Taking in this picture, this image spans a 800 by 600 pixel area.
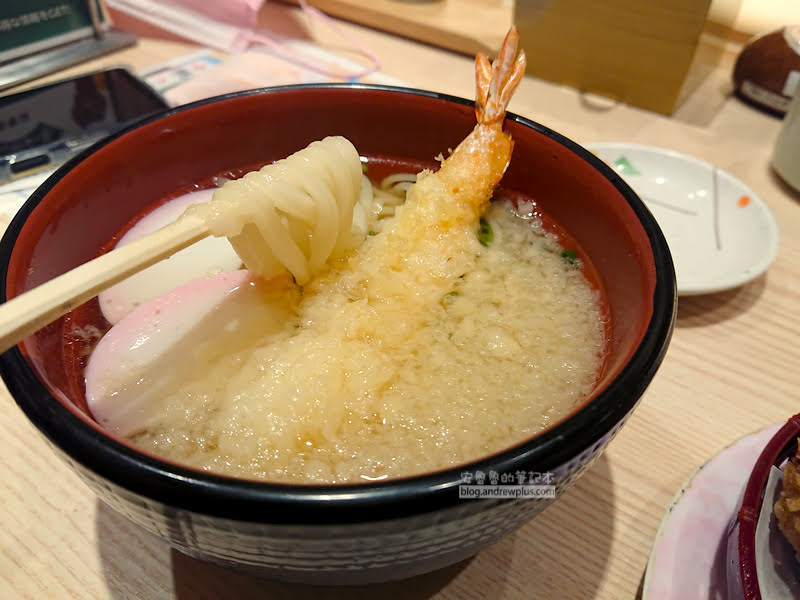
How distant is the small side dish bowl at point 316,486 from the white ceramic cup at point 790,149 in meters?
0.94

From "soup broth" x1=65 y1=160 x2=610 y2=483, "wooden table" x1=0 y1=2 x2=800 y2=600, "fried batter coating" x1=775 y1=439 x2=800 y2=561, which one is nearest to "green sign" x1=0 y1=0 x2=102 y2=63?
"wooden table" x1=0 y1=2 x2=800 y2=600

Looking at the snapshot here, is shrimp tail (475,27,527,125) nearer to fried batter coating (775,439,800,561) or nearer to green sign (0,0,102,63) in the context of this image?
fried batter coating (775,439,800,561)

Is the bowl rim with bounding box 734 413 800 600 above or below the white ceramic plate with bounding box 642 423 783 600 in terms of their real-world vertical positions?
above

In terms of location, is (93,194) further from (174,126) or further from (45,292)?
(45,292)

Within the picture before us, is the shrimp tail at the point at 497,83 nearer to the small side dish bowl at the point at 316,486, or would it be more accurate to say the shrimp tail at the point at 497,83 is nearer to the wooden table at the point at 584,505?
the small side dish bowl at the point at 316,486

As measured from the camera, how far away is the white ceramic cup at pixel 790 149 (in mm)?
1557

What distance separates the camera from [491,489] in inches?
20.2

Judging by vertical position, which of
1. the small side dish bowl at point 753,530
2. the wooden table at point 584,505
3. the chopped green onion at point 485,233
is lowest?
the wooden table at point 584,505

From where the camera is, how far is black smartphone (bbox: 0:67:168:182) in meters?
1.51

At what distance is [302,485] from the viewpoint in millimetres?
500

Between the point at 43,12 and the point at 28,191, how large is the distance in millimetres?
861

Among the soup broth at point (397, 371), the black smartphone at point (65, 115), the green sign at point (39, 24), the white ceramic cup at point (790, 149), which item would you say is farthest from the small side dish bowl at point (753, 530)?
the green sign at point (39, 24)

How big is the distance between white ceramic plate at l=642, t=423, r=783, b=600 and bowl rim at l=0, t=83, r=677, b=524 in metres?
0.30

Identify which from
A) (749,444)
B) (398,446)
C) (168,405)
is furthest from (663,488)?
(168,405)
